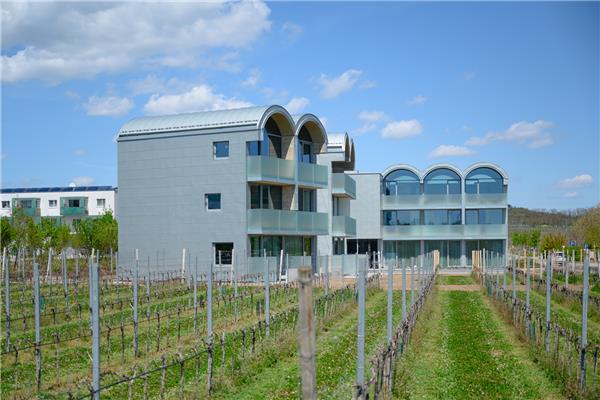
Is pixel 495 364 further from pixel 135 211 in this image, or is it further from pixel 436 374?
pixel 135 211

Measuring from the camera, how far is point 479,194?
202ft

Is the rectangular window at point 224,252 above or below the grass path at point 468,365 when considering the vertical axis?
above

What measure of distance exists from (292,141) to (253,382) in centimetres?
2783

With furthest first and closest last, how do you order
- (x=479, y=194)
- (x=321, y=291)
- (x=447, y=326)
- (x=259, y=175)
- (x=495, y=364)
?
(x=479, y=194)
(x=259, y=175)
(x=321, y=291)
(x=447, y=326)
(x=495, y=364)

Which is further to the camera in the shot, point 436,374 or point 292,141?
point 292,141

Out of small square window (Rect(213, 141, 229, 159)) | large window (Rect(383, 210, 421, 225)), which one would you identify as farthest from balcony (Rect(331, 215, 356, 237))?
large window (Rect(383, 210, 421, 225))

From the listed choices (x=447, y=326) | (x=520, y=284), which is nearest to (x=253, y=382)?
(x=447, y=326)

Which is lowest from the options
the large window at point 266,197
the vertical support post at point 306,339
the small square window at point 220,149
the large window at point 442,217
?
the vertical support post at point 306,339

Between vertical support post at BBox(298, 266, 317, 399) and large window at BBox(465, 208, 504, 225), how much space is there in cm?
5843

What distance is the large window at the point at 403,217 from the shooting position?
207 ft

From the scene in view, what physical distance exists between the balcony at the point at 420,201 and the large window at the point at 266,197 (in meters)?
23.9

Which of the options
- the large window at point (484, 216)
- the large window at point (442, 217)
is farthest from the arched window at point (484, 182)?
the large window at point (442, 217)

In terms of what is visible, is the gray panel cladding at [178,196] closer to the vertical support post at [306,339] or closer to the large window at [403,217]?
the large window at [403,217]

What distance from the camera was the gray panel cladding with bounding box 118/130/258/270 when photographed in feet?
123
